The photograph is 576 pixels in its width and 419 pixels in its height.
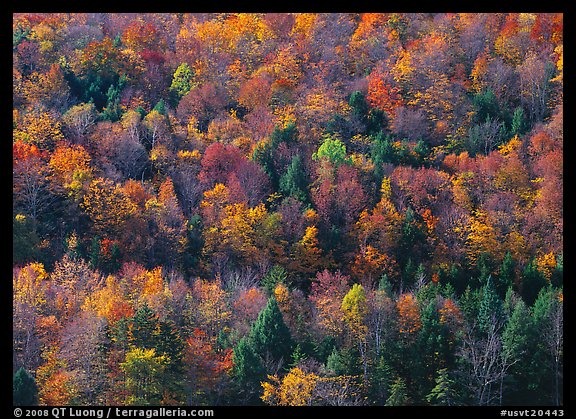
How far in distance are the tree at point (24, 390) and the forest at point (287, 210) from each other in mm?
80

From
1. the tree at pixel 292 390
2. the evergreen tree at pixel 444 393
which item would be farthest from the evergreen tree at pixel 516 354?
the tree at pixel 292 390

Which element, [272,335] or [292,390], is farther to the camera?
[272,335]

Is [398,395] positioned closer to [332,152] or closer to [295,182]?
[295,182]

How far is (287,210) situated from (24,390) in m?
24.6

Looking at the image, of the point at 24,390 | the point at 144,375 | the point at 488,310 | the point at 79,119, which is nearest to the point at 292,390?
the point at 144,375

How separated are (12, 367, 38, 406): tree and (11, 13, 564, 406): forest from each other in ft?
0.26

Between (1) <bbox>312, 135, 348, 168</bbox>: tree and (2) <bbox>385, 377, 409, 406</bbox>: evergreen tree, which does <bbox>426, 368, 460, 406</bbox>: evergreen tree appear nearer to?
(2) <bbox>385, 377, 409, 406</bbox>: evergreen tree

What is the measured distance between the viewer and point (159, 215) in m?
68.6

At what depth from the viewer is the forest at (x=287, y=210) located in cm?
5241

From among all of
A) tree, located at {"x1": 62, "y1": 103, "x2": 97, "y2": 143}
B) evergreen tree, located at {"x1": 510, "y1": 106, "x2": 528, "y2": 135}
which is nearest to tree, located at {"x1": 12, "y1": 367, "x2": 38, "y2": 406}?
tree, located at {"x1": 62, "y1": 103, "x2": 97, "y2": 143}

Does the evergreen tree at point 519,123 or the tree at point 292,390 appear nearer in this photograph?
the tree at point 292,390

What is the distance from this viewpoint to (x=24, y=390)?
157ft

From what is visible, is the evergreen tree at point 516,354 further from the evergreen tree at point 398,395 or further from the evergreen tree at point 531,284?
the evergreen tree at point 531,284
